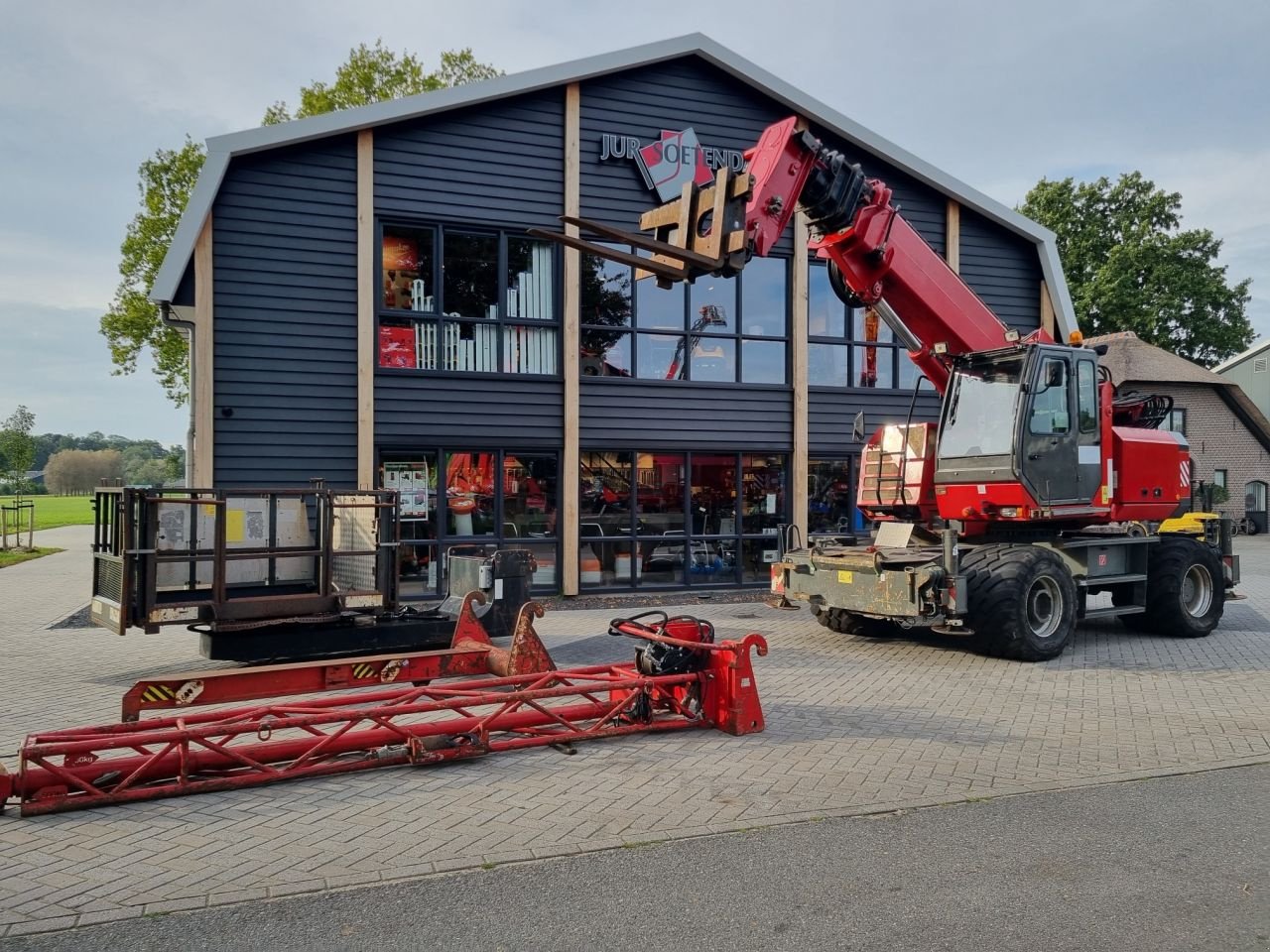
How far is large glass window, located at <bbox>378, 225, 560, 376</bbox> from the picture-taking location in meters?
12.7

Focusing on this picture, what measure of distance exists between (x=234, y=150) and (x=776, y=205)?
7452mm

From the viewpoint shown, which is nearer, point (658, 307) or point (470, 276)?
point (470, 276)

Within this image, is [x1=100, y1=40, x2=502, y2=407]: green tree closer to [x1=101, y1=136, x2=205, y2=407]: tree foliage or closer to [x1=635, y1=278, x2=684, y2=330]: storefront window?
[x1=101, y1=136, x2=205, y2=407]: tree foliage

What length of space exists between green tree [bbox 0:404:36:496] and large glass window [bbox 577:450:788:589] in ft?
78.9

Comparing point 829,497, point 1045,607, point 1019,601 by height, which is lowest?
point 1045,607

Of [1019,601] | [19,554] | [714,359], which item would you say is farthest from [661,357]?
[19,554]

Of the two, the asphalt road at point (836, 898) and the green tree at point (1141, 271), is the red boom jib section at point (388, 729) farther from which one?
the green tree at point (1141, 271)

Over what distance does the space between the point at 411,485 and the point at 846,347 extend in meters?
7.37

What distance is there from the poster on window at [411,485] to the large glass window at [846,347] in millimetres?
6305

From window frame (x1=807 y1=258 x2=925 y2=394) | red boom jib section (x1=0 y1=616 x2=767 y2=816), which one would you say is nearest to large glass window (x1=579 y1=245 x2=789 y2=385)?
window frame (x1=807 y1=258 x2=925 y2=394)

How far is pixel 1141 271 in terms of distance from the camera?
4403 cm

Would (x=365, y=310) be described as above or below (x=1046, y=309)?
below

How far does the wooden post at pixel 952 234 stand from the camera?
1565cm

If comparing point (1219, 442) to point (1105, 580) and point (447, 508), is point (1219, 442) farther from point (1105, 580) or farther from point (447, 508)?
point (447, 508)
